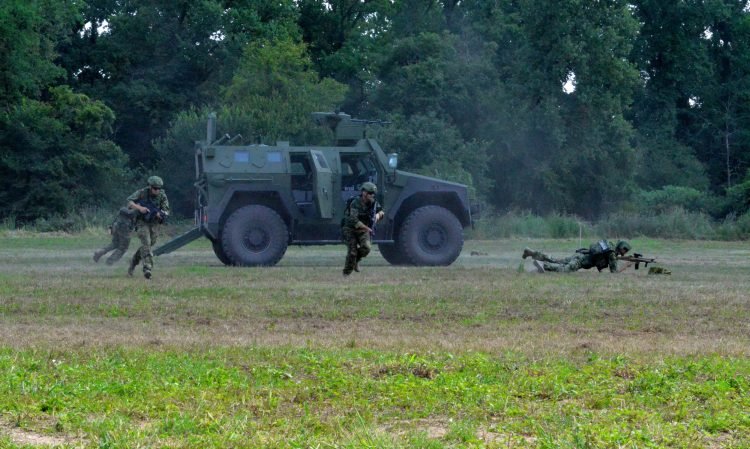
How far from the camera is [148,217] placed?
18203 mm

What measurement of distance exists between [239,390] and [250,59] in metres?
41.8

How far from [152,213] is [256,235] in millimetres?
3589

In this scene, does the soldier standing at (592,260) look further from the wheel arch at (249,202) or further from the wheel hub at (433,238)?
the wheel arch at (249,202)

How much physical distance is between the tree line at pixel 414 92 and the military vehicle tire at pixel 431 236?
63.4 feet

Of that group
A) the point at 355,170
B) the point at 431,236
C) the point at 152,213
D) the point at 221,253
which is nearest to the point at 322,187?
the point at 355,170

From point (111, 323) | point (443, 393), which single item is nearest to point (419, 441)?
point (443, 393)

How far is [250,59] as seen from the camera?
48719 mm

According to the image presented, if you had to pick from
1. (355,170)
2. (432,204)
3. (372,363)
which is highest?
(355,170)

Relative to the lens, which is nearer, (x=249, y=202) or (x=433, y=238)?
(x=249, y=202)

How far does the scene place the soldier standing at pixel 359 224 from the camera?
18.5m

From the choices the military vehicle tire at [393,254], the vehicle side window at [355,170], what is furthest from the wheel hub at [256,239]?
the military vehicle tire at [393,254]

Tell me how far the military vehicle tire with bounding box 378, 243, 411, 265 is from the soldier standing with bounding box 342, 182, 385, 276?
137 inches

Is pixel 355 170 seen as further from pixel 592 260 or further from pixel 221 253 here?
pixel 592 260

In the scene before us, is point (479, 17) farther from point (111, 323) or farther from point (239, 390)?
point (239, 390)
